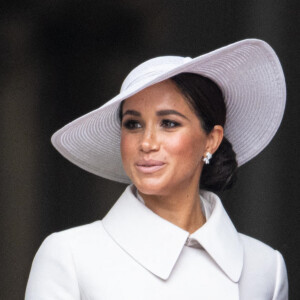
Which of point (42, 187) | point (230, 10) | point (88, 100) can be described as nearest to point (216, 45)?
point (230, 10)

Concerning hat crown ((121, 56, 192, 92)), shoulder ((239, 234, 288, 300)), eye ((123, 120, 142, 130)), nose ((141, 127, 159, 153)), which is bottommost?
shoulder ((239, 234, 288, 300))

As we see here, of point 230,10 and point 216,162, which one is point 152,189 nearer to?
point 216,162

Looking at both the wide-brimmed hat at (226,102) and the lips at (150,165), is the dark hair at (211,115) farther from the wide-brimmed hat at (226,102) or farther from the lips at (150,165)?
the lips at (150,165)

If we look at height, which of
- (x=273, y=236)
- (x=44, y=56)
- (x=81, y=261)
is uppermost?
(x=44, y=56)

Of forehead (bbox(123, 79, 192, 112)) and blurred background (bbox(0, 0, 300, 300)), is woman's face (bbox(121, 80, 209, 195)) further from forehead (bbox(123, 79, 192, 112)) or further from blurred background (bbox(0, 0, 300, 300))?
blurred background (bbox(0, 0, 300, 300))

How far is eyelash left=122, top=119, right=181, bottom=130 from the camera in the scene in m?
3.56

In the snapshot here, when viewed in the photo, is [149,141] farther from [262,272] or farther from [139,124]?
[262,272]

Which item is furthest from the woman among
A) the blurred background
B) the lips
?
the blurred background

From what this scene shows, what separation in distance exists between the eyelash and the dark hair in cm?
9

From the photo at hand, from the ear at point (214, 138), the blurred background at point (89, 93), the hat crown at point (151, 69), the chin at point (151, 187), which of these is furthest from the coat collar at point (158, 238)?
the blurred background at point (89, 93)

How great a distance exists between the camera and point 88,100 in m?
5.22

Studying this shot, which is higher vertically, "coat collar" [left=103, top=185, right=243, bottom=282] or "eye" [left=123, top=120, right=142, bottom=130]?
"eye" [left=123, top=120, right=142, bottom=130]

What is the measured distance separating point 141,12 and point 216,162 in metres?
1.36

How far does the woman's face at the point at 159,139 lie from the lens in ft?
11.6
